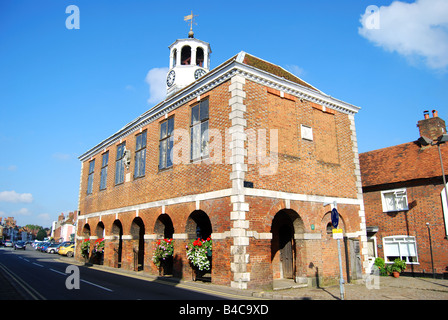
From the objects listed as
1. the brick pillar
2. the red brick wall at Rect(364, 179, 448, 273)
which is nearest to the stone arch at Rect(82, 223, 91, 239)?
the brick pillar

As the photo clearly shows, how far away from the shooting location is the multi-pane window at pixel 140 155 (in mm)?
20812

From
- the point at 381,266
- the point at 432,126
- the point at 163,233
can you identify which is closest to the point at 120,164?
the point at 163,233

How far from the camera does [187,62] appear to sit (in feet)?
84.6

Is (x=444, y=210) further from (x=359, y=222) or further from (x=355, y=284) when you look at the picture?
(x=355, y=284)

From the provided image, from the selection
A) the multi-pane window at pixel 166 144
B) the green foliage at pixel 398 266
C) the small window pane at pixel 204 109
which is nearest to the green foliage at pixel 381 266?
the green foliage at pixel 398 266

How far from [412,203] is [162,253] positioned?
52.0ft

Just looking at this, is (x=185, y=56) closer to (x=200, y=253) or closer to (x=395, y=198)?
(x=200, y=253)

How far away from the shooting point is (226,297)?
11.2 m

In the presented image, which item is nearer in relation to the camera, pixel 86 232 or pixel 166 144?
pixel 166 144

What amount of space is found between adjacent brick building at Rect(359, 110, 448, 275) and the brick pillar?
1286 centimetres

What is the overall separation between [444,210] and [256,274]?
44.5ft

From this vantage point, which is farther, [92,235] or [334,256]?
[92,235]
